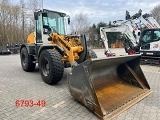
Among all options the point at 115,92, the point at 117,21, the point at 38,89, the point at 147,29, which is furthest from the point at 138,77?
the point at 117,21

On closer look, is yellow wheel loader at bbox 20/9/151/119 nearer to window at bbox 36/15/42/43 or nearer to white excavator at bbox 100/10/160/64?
window at bbox 36/15/42/43

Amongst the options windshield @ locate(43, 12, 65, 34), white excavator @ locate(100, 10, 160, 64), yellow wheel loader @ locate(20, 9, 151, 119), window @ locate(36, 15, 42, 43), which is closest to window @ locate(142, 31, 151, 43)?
white excavator @ locate(100, 10, 160, 64)

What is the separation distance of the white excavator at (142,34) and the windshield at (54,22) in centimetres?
539

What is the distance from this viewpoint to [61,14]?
23.3 feet

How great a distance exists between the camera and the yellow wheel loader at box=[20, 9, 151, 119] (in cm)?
364

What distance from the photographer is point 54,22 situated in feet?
22.3

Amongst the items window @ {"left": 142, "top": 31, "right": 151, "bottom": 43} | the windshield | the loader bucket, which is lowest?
the loader bucket

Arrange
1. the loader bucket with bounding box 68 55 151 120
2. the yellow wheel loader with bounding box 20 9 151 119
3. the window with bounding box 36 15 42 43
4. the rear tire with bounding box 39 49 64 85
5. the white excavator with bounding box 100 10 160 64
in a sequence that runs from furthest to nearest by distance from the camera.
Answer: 1. the white excavator with bounding box 100 10 160 64
2. the window with bounding box 36 15 42 43
3. the rear tire with bounding box 39 49 64 85
4. the yellow wheel loader with bounding box 20 9 151 119
5. the loader bucket with bounding box 68 55 151 120

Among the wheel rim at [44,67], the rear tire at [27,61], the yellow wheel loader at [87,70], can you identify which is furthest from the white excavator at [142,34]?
the wheel rim at [44,67]

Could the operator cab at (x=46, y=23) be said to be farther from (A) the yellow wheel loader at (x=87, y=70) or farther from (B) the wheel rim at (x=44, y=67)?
(B) the wheel rim at (x=44, y=67)

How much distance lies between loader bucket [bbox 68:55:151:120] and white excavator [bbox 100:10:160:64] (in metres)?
5.41

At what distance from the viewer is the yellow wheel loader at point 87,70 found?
11.9 feet

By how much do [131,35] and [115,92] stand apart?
7401 mm

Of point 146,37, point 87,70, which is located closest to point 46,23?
point 87,70
